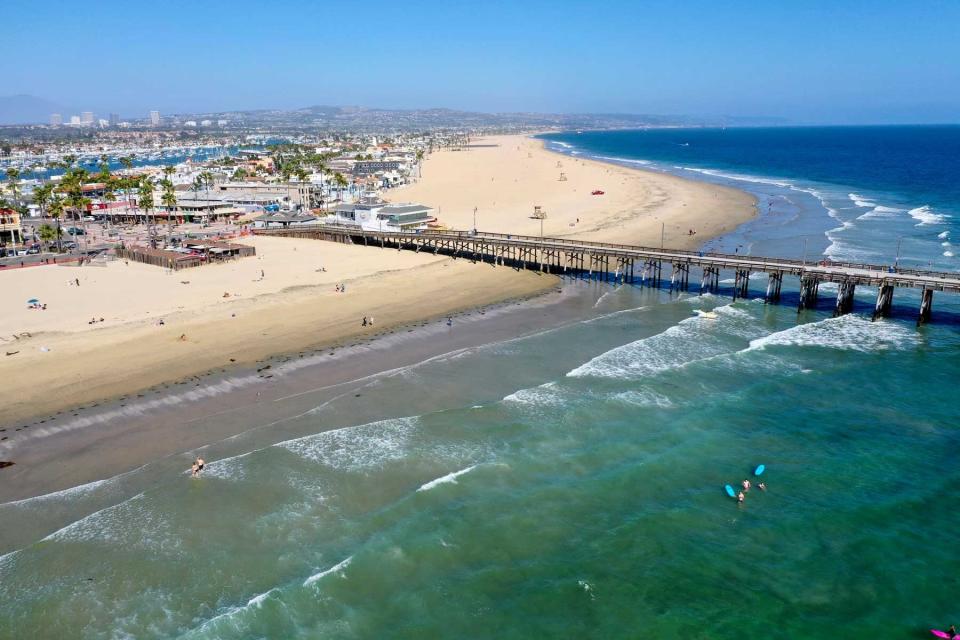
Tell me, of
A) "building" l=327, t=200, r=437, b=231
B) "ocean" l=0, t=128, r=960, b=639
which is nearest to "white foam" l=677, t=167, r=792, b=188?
"building" l=327, t=200, r=437, b=231

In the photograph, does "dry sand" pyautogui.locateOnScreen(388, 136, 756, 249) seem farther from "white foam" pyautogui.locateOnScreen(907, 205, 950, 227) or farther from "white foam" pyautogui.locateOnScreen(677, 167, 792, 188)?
"white foam" pyautogui.locateOnScreen(907, 205, 950, 227)

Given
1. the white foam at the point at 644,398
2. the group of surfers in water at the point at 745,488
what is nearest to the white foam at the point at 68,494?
the white foam at the point at 644,398

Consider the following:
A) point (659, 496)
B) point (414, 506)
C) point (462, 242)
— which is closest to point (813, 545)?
point (659, 496)

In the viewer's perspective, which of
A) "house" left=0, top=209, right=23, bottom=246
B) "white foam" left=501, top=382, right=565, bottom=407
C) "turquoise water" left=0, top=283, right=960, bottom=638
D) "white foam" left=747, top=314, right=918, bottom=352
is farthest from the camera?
"house" left=0, top=209, right=23, bottom=246

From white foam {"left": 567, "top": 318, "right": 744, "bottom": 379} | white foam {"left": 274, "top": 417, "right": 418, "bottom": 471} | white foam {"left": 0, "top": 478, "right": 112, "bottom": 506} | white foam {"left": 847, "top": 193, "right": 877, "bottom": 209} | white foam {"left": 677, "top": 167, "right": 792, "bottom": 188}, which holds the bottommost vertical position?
white foam {"left": 0, "top": 478, "right": 112, "bottom": 506}

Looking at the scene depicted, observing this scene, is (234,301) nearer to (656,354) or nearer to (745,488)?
(656,354)

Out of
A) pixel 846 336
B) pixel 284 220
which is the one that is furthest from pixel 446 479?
pixel 284 220

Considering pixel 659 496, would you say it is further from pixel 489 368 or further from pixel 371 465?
pixel 489 368
